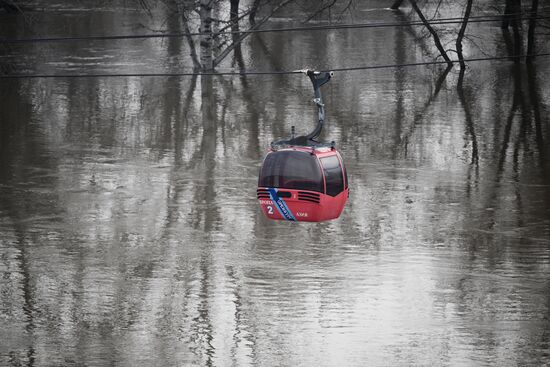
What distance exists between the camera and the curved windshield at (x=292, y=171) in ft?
59.2

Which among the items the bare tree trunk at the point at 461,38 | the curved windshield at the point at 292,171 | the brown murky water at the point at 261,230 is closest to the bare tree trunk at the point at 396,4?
the bare tree trunk at the point at 461,38

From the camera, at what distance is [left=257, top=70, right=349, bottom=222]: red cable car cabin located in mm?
18047

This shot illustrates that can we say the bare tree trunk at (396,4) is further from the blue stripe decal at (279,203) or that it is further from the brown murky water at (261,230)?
the blue stripe decal at (279,203)

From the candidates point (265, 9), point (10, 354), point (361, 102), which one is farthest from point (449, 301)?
point (265, 9)

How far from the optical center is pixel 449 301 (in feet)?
73.6

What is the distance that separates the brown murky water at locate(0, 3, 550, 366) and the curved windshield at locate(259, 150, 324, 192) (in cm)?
311

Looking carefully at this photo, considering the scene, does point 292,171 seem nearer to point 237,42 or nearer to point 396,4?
point 237,42

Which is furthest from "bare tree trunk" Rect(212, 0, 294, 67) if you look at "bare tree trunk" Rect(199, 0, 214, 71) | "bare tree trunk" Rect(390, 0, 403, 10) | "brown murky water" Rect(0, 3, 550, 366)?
"bare tree trunk" Rect(390, 0, 403, 10)

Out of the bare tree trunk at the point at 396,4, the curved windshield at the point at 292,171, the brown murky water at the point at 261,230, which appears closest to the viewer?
the curved windshield at the point at 292,171

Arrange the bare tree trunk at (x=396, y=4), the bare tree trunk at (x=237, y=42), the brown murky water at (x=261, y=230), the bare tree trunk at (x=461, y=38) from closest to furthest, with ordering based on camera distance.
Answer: the brown murky water at (x=261, y=230) → the bare tree trunk at (x=237, y=42) → the bare tree trunk at (x=461, y=38) → the bare tree trunk at (x=396, y=4)

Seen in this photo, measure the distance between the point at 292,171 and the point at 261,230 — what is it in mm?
9201

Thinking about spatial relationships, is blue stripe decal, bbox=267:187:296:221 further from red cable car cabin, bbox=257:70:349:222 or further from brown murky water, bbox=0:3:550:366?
brown murky water, bbox=0:3:550:366

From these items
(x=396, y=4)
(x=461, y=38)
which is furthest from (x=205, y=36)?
(x=396, y=4)

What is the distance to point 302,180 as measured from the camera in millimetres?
18125
